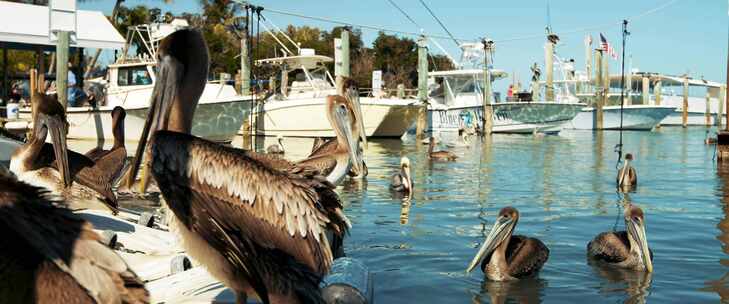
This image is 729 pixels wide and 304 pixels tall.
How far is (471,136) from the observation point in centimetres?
3462

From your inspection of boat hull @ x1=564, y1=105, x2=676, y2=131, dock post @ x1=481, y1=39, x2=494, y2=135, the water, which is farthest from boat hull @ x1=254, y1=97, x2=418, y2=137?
boat hull @ x1=564, y1=105, x2=676, y2=131

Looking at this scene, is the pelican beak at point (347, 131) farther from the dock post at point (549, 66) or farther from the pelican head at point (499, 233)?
the dock post at point (549, 66)

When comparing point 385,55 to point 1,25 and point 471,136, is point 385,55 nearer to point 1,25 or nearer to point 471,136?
point 471,136

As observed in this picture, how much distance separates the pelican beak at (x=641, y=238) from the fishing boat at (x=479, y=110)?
28.7m

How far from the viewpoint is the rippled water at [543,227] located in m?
6.33

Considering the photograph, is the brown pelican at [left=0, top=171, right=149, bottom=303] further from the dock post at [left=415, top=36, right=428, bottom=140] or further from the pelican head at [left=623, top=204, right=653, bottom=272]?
the dock post at [left=415, top=36, right=428, bottom=140]

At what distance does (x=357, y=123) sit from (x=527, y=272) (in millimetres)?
2495

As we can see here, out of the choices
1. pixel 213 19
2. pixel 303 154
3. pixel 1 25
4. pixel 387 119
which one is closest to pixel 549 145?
pixel 387 119

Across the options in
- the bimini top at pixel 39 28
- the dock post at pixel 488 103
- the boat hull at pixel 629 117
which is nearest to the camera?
the bimini top at pixel 39 28

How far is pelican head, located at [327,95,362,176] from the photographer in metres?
7.67

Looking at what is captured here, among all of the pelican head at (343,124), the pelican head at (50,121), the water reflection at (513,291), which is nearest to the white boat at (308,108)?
the pelican head at (343,124)

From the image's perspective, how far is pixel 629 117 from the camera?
44531mm

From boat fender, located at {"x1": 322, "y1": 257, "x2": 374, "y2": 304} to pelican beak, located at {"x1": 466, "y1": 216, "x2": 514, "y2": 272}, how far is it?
69.1 inches

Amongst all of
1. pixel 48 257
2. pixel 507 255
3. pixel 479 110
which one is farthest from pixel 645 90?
pixel 48 257
